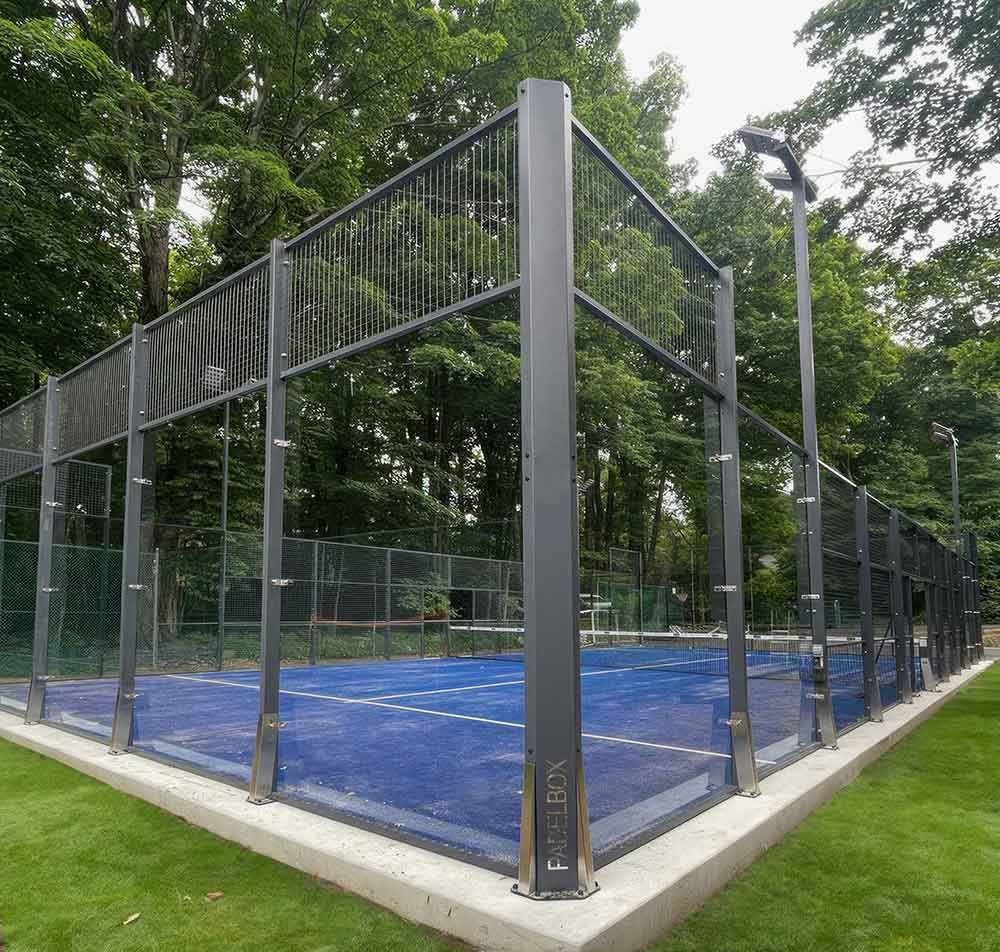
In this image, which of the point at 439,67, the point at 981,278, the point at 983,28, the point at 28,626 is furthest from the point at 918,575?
the point at 439,67

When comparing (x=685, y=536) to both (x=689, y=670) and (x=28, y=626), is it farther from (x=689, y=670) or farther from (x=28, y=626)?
(x=28, y=626)

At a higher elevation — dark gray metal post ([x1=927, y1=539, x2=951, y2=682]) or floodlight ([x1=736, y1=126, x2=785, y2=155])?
floodlight ([x1=736, y1=126, x2=785, y2=155])

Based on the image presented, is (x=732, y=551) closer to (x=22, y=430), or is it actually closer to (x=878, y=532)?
(x=878, y=532)

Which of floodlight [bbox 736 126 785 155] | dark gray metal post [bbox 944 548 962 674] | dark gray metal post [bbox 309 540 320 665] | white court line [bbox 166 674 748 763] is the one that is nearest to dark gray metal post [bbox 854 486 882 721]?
white court line [bbox 166 674 748 763]

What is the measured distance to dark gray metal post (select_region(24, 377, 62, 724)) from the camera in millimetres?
5805

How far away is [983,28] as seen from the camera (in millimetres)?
9562

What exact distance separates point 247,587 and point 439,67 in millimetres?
9287

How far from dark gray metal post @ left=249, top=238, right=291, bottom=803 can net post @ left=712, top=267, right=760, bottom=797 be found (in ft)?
7.03

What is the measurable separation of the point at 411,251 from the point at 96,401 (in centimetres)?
327

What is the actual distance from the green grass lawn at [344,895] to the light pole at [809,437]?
3.26 ft

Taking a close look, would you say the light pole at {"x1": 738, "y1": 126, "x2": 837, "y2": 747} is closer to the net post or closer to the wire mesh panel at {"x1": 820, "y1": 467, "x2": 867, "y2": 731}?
the wire mesh panel at {"x1": 820, "y1": 467, "x2": 867, "y2": 731}

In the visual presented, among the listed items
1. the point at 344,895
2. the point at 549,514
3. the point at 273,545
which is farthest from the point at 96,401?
the point at 549,514

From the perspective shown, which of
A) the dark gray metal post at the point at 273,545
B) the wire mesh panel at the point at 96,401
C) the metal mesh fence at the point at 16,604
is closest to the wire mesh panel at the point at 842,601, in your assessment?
the dark gray metal post at the point at 273,545

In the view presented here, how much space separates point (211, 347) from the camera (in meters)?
4.48
